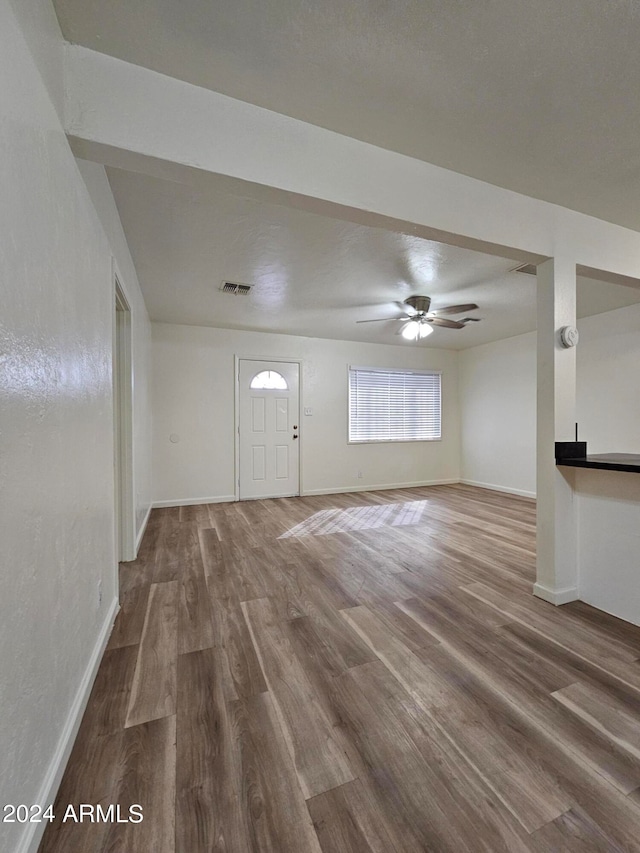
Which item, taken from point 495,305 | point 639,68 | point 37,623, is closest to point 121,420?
point 37,623

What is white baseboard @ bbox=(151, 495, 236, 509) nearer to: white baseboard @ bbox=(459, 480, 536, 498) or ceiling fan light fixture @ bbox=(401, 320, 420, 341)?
ceiling fan light fixture @ bbox=(401, 320, 420, 341)

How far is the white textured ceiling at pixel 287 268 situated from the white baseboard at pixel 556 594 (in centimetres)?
246

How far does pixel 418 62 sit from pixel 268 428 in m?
4.36

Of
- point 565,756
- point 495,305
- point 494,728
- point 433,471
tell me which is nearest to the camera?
point 565,756

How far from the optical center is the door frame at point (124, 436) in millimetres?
2812

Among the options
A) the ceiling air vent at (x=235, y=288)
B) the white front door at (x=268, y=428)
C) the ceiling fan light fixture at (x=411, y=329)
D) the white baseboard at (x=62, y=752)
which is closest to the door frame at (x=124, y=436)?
the ceiling air vent at (x=235, y=288)

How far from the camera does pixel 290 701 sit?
1.44 meters

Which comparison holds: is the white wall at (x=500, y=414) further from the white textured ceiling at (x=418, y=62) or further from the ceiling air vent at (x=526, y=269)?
the white textured ceiling at (x=418, y=62)

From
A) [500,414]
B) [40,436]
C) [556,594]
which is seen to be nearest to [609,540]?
[556,594]

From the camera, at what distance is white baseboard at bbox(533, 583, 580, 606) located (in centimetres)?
222

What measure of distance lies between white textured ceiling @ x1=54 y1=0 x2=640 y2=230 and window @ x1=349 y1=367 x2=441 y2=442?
13.6ft

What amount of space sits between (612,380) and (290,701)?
4969mm

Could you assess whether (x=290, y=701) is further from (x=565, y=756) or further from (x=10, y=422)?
(x=10, y=422)

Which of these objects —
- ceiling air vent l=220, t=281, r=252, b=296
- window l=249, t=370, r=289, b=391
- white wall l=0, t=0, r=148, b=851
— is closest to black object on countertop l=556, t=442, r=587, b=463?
white wall l=0, t=0, r=148, b=851
